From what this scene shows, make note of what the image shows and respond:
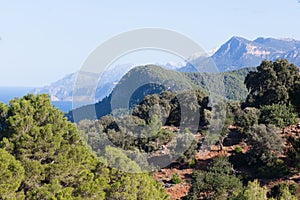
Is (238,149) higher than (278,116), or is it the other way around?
(278,116)

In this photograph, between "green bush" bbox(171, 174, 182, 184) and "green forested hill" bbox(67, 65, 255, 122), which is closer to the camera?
"green bush" bbox(171, 174, 182, 184)

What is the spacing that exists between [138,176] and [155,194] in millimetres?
1278

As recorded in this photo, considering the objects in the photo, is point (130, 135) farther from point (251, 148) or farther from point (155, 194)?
point (155, 194)

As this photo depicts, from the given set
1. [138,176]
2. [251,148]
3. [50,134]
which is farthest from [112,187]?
[251,148]

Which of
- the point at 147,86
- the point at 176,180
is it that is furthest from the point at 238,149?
the point at 147,86

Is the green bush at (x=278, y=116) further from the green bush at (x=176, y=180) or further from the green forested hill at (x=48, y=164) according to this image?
the green forested hill at (x=48, y=164)

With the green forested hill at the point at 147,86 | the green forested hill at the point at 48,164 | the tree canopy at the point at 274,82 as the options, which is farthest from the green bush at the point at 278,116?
the green forested hill at the point at 48,164

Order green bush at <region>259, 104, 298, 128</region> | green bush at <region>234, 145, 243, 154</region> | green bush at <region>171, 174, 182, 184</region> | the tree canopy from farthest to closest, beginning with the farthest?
the tree canopy < green bush at <region>259, 104, 298, 128</region> < green bush at <region>234, 145, 243, 154</region> < green bush at <region>171, 174, 182, 184</region>

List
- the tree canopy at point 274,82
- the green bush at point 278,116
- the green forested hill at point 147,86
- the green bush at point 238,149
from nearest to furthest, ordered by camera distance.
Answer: the green bush at point 238,149, the green bush at point 278,116, the tree canopy at point 274,82, the green forested hill at point 147,86

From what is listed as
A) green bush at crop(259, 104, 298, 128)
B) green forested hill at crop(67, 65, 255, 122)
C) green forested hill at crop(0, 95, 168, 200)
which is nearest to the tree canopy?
green bush at crop(259, 104, 298, 128)

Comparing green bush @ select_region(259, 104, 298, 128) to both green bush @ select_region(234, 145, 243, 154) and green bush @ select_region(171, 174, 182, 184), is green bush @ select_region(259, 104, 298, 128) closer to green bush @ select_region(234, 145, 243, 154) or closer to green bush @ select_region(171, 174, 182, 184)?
green bush @ select_region(234, 145, 243, 154)

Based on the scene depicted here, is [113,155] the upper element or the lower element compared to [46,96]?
lower

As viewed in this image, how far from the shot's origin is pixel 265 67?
36.5 m

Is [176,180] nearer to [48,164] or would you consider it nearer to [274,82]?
[48,164]
